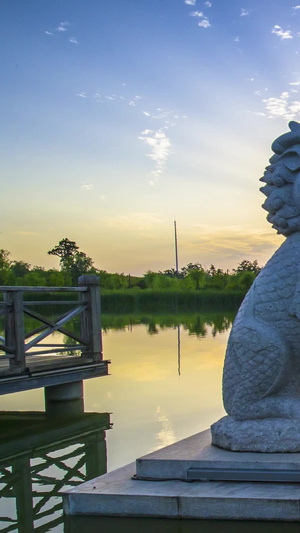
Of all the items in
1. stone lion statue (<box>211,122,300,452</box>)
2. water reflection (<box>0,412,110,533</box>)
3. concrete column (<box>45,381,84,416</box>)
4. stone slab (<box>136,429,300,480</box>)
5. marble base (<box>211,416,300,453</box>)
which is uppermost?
stone lion statue (<box>211,122,300,452</box>)

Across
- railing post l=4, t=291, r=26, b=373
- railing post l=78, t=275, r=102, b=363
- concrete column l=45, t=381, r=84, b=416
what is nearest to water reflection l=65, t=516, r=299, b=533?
railing post l=4, t=291, r=26, b=373

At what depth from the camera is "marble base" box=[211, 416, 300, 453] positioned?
364 centimetres

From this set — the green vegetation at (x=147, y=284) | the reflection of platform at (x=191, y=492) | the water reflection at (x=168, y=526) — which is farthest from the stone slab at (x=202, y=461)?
the green vegetation at (x=147, y=284)

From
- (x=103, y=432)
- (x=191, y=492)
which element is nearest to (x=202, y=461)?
(x=191, y=492)

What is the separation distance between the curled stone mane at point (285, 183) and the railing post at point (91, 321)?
4552 millimetres

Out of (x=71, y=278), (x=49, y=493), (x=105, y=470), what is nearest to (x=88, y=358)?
(x=105, y=470)

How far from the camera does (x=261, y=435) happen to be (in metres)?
3.70

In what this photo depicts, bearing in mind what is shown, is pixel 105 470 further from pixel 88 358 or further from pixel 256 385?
pixel 88 358

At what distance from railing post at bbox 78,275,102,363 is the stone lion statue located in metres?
4.44

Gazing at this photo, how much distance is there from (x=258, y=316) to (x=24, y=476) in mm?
2325

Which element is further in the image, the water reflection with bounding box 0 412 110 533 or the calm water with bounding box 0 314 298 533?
the water reflection with bounding box 0 412 110 533

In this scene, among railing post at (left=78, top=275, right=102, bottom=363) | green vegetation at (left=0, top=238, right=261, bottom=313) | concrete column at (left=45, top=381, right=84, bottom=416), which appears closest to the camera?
concrete column at (left=45, top=381, right=84, bottom=416)

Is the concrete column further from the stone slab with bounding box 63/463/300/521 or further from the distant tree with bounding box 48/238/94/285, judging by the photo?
the distant tree with bounding box 48/238/94/285

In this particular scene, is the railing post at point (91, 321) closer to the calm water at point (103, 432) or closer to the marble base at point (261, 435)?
the calm water at point (103, 432)
